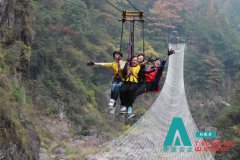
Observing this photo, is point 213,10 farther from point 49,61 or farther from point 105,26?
point 49,61

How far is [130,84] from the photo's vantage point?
5004 mm

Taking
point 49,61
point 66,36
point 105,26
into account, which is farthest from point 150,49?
point 49,61

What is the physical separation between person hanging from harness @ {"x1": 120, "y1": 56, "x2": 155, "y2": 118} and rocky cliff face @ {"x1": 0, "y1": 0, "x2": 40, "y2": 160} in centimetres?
213

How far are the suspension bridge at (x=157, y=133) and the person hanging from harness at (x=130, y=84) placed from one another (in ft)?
→ 16.3

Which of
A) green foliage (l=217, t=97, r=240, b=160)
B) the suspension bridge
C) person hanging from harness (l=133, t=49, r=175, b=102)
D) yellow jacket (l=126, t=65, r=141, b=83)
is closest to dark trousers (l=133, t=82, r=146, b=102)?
person hanging from harness (l=133, t=49, r=175, b=102)

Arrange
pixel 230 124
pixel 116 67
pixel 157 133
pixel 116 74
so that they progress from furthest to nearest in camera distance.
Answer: pixel 157 133
pixel 230 124
pixel 116 74
pixel 116 67

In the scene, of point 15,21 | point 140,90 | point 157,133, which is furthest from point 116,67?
point 157,133

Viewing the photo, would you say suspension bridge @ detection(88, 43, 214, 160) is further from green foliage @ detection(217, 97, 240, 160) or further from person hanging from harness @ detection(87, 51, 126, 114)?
person hanging from harness @ detection(87, 51, 126, 114)

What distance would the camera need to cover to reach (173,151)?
466 inches

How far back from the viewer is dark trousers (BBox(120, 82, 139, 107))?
16.4 ft

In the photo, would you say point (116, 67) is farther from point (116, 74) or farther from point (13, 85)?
point (13, 85)

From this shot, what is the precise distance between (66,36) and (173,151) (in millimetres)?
6399

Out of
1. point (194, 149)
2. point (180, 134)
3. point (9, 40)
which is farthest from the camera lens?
point (180, 134)

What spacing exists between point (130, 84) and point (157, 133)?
9.14m
